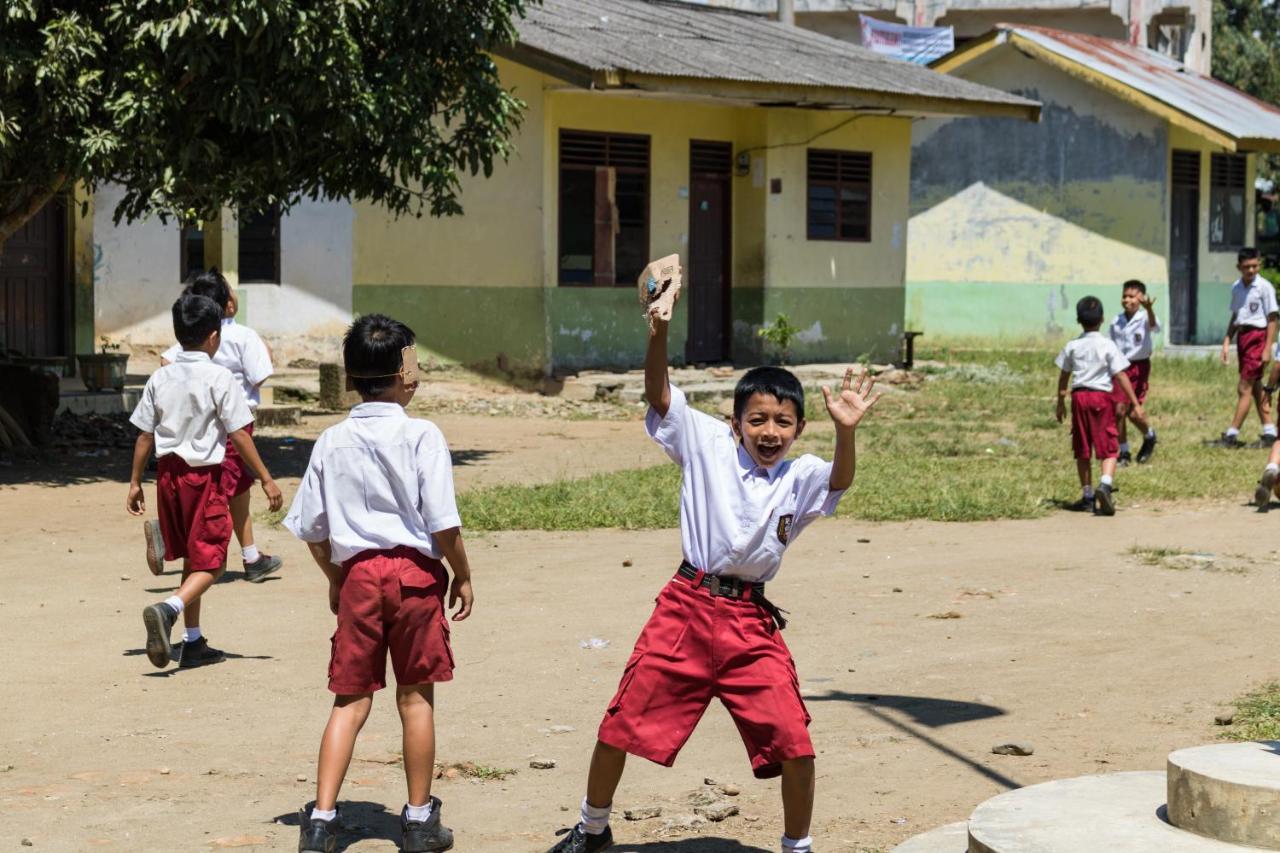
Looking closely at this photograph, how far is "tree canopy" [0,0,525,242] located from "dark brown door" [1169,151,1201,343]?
1564 cm

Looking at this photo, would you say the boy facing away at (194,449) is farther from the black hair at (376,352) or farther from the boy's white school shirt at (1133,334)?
the boy's white school shirt at (1133,334)

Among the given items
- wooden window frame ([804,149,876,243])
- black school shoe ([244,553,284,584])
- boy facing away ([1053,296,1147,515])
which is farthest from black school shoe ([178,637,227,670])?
wooden window frame ([804,149,876,243])

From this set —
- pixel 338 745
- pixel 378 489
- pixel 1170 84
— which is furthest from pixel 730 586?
pixel 1170 84

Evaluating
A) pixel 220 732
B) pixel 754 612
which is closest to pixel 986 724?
pixel 754 612

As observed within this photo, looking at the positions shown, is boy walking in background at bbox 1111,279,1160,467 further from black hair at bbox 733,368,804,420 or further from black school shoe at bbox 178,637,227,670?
black hair at bbox 733,368,804,420

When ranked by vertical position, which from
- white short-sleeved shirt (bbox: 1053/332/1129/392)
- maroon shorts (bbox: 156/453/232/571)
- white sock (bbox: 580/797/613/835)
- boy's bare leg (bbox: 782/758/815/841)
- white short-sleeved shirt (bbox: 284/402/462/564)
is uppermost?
white short-sleeved shirt (bbox: 1053/332/1129/392)

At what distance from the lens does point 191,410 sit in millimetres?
7590

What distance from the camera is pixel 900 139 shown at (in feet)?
78.6

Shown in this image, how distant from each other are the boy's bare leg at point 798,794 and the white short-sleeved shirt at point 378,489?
1.15 m

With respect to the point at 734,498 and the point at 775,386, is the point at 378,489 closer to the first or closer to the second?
the point at 734,498

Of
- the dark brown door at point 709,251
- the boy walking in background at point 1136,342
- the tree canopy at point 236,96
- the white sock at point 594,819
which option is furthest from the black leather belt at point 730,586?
the dark brown door at point 709,251

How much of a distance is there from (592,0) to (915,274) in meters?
7.86

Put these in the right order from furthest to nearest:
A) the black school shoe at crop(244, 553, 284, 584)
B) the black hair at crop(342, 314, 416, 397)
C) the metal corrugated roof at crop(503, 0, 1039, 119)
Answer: the metal corrugated roof at crop(503, 0, 1039, 119) → the black school shoe at crop(244, 553, 284, 584) → the black hair at crop(342, 314, 416, 397)

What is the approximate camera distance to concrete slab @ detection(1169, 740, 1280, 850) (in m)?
4.55
